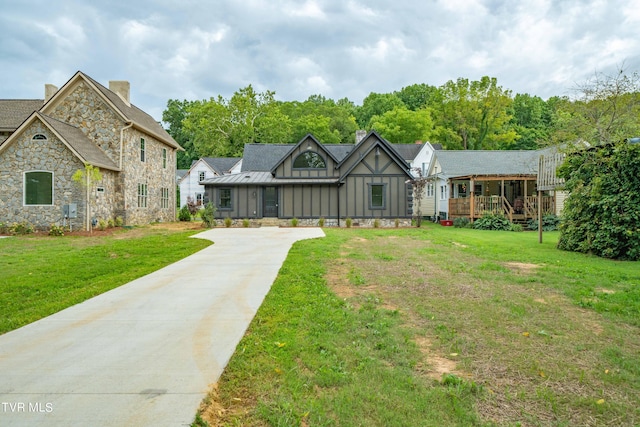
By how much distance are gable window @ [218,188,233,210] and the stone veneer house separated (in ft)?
15.1

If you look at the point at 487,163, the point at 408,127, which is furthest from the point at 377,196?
the point at 408,127

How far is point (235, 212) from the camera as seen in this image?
2300cm

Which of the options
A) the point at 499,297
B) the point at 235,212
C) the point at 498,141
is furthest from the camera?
the point at 498,141

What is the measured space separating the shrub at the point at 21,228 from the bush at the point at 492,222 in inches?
897

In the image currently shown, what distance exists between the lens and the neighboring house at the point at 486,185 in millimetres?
22766

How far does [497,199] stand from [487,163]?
4.65 meters

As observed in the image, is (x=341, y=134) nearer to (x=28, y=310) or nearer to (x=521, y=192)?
(x=521, y=192)

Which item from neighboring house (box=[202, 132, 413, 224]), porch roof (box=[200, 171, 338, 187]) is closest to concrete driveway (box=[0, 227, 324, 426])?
porch roof (box=[200, 171, 338, 187])

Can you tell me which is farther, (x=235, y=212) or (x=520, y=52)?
(x=235, y=212)

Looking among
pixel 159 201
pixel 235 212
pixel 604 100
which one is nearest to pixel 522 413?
pixel 604 100

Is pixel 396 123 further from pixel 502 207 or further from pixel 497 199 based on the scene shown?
pixel 502 207

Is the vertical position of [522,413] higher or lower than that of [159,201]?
lower

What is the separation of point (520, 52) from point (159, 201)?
943 inches

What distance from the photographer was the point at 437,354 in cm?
391
